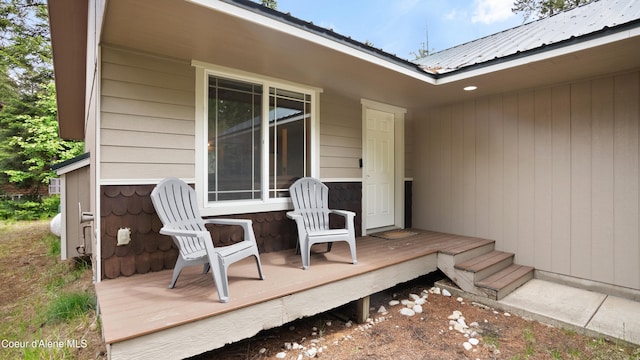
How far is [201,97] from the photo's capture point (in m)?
3.02

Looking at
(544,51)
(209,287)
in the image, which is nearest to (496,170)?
(544,51)

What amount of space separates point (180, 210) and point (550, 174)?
4.06m

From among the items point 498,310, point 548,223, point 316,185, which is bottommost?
point 498,310

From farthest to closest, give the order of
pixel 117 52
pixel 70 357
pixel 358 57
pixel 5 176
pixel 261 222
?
pixel 5 176 < pixel 261 222 < pixel 358 57 < pixel 117 52 < pixel 70 357

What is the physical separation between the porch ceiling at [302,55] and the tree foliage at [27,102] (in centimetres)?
1040

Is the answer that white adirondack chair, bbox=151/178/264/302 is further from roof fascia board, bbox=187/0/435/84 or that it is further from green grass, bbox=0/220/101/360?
roof fascia board, bbox=187/0/435/84

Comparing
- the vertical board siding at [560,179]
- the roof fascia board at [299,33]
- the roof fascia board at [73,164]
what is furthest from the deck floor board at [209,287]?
the roof fascia board at [73,164]

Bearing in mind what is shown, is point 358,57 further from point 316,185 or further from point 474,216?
point 474,216

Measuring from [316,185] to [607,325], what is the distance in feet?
9.55

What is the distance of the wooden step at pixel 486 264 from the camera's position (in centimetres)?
334

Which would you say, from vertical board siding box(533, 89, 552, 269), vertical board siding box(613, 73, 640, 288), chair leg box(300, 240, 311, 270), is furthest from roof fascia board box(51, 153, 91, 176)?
vertical board siding box(613, 73, 640, 288)

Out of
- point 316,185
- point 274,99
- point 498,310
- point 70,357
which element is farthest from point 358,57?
point 70,357

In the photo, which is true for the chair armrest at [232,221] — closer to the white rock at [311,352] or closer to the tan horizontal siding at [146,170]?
the tan horizontal siding at [146,170]

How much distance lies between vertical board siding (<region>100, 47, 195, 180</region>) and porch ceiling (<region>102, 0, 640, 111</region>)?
156mm
